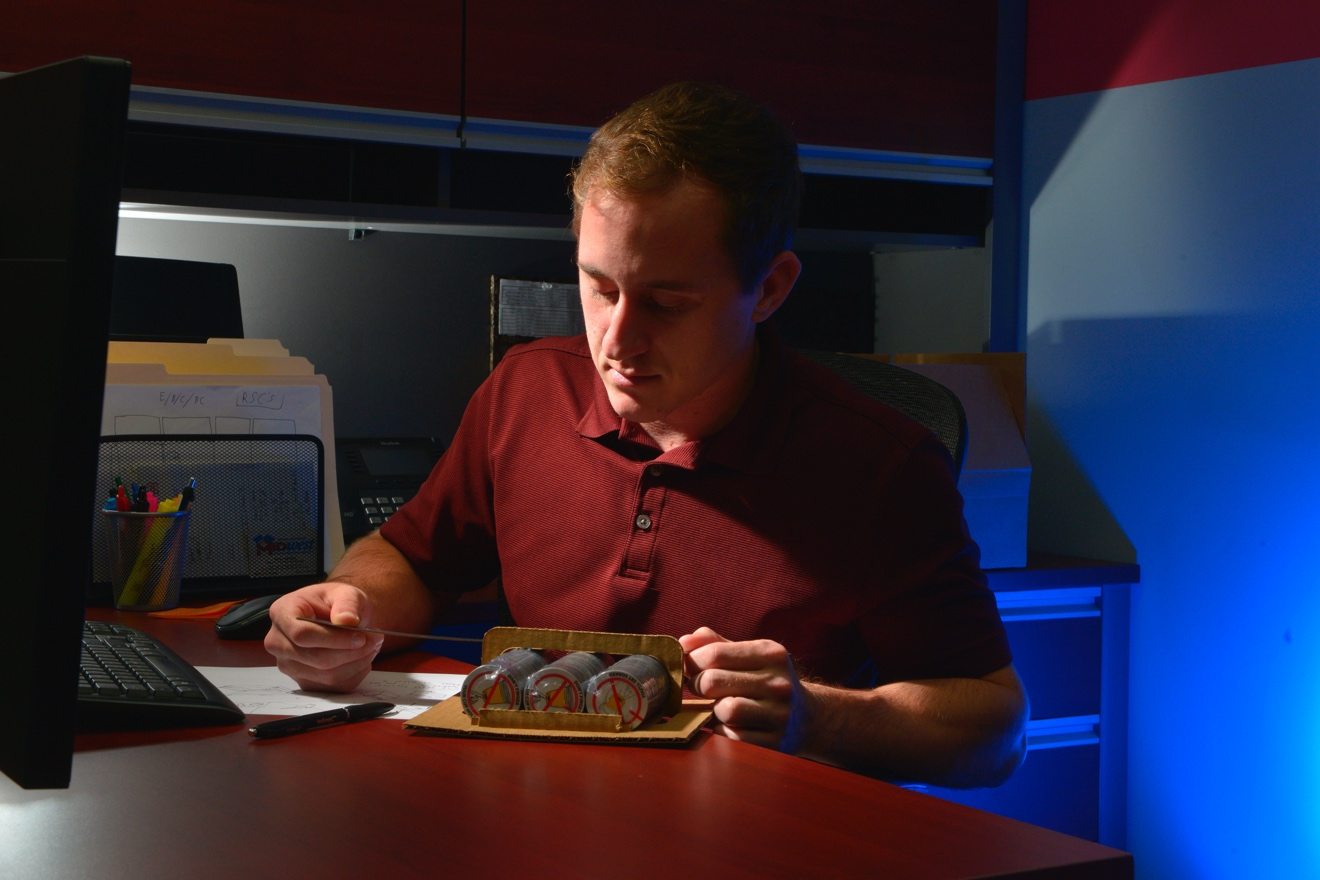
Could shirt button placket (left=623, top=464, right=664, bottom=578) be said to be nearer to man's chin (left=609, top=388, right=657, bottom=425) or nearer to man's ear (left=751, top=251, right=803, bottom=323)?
man's chin (left=609, top=388, right=657, bottom=425)

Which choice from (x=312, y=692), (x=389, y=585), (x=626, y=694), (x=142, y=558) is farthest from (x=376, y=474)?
(x=626, y=694)

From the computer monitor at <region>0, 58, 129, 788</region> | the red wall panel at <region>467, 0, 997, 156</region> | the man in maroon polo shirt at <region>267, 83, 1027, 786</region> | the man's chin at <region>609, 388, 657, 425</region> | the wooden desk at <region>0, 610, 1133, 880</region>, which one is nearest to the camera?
the computer monitor at <region>0, 58, 129, 788</region>

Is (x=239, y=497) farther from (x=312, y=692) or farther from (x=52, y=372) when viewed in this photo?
(x=52, y=372)

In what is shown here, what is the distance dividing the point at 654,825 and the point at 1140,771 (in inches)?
67.5

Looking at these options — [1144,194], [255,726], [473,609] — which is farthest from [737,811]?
[1144,194]

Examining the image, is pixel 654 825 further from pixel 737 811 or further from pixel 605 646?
pixel 605 646

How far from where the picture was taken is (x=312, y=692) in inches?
42.4

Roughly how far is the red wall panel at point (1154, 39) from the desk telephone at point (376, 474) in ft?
4.56


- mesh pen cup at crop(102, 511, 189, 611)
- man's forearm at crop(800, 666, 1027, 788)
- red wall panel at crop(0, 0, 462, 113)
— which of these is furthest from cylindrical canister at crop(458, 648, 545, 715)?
red wall panel at crop(0, 0, 462, 113)

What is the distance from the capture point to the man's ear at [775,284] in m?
1.31

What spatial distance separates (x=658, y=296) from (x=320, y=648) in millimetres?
458

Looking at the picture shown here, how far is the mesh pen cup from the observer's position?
1.48 metres

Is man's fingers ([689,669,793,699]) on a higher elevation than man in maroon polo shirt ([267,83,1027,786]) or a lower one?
lower

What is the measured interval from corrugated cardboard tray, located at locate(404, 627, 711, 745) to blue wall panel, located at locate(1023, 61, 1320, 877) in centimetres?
134
